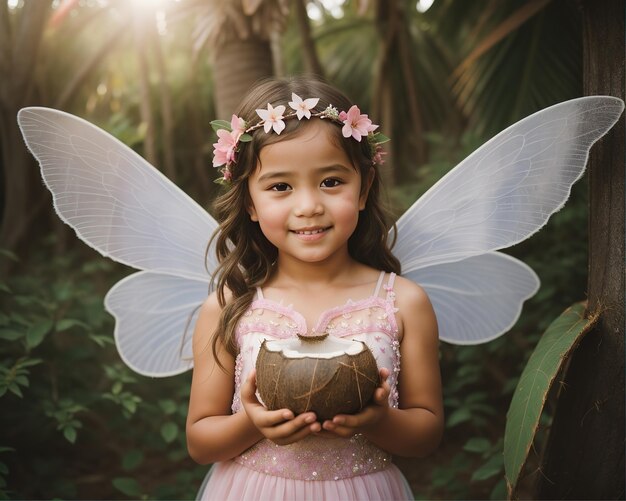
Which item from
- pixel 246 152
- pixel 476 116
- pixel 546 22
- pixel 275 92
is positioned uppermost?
pixel 546 22

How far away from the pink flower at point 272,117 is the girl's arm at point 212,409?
2.14 ft

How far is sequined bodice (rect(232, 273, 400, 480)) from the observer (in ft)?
6.83

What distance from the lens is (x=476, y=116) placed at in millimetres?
5094

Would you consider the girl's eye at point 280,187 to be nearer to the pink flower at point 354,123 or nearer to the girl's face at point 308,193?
the girl's face at point 308,193

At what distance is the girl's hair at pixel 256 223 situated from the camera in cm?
216

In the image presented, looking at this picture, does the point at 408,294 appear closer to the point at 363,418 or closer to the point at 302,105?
the point at 363,418

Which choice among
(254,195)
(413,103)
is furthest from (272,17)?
(413,103)

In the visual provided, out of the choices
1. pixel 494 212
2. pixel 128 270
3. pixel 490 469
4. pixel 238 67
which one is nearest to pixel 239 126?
pixel 494 212

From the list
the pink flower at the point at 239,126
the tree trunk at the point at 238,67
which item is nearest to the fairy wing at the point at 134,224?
the pink flower at the point at 239,126

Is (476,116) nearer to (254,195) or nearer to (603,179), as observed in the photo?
(603,179)

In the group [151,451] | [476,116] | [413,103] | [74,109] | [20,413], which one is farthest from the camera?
[413,103]

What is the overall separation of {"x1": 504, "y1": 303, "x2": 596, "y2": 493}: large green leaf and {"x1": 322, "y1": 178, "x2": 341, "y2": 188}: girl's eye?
102 centimetres

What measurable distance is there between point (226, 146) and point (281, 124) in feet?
0.86

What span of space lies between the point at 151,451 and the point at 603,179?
332 centimetres
